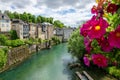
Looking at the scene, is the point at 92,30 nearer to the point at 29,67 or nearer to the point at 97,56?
the point at 97,56

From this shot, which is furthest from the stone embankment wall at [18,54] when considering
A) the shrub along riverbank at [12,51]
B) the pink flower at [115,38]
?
the pink flower at [115,38]

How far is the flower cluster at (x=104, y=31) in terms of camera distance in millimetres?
1567

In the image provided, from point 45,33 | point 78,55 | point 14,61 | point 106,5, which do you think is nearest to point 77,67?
point 78,55

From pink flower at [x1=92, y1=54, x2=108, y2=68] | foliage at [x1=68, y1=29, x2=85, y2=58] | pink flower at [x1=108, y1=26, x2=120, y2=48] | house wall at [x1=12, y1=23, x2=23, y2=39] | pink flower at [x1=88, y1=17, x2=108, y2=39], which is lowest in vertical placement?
foliage at [x1=68, y1=29, x2=85, y2=58]

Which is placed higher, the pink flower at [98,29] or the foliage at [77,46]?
the pink flower at [98,29]

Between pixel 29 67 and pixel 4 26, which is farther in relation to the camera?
pixel 4 26

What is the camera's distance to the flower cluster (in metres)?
1.57

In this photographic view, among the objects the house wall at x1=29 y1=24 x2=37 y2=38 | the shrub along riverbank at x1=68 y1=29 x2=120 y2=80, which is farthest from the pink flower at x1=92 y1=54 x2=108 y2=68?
the house wall at x1=29 y1=24 x2=37 y2=38

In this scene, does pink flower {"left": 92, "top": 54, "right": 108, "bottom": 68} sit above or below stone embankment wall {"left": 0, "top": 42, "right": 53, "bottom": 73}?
above

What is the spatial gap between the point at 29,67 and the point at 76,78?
11436 millimetres

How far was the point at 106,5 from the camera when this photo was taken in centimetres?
198

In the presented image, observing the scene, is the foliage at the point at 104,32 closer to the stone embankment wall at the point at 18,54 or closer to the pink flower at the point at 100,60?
the pink flower at the point at 100,60

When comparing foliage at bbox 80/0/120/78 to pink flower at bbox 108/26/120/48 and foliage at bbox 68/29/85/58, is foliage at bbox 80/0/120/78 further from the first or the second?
foliage at bbox 68/29/85/58

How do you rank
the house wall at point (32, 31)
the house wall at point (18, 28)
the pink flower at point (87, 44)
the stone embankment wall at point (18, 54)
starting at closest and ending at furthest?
the pink flower at point (87, 44), the stone embankment wall at point (18, 54), the house wall at point (18, 28), the house wall at point (32, 31)
